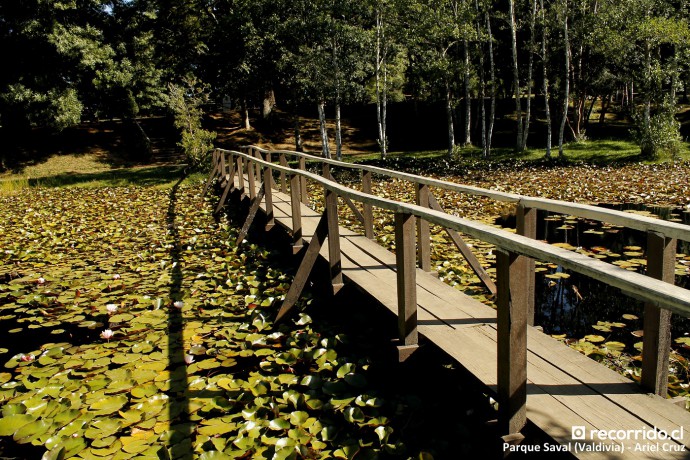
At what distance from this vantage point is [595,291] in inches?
238

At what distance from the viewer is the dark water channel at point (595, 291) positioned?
4.88 metres

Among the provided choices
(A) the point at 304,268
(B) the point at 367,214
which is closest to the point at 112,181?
(B) the point at 367,214

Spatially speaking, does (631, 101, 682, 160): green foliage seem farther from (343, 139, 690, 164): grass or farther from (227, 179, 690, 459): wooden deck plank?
(227, 179, 690, 459): wooden deck plank

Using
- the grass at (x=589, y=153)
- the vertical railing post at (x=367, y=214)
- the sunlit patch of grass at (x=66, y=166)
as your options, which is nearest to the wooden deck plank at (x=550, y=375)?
the vertical railing post at (x=367, y=214)

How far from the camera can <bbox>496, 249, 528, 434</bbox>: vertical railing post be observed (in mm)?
2281

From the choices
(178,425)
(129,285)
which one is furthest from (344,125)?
(178,425)

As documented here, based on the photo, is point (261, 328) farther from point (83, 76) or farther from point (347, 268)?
point (83, 76)

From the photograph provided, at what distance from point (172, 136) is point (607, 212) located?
33315mm

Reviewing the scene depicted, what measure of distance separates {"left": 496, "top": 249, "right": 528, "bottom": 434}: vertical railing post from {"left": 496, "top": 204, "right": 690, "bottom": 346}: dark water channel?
2.67 m

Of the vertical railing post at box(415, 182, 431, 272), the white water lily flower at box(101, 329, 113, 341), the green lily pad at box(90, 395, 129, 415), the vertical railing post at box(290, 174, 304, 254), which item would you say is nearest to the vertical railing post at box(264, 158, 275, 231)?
the vertical railing post at box(290, 174, 304, 254)

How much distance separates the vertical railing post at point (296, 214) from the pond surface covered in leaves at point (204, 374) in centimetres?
42

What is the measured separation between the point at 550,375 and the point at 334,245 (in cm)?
229

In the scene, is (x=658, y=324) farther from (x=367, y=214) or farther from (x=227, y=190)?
(x=227, y=190)

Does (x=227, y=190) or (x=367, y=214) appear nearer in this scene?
(x=367, y=214)
